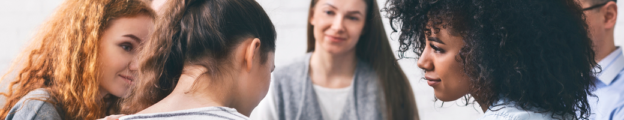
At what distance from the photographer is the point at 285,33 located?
87.7 inches

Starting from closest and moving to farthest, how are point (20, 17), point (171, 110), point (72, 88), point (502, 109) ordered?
point (171, 110), point (502, 109), point (72, 88), point (20, 17)

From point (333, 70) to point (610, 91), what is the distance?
3.07 ft

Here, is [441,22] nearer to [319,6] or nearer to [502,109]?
[502,109]

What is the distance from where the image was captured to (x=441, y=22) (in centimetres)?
83

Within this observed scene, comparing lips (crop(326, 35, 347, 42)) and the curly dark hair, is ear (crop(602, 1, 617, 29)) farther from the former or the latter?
lips (crop(326, 35, 347, 42))

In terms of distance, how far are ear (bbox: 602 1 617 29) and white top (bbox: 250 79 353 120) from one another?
0.89 meters

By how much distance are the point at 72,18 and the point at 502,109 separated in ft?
3.41

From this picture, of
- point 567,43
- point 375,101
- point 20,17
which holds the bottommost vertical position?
point 375,101

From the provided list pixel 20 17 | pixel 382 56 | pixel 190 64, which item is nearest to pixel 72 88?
pixel 190 64

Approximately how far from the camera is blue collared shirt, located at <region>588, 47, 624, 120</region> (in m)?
1.20

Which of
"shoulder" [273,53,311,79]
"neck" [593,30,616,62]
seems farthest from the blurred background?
"neck" [593,30,616,62]

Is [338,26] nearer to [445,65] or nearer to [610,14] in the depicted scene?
[445,65]

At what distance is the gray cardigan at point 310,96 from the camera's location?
62.2 inches

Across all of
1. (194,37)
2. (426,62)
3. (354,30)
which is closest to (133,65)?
(194,37)
